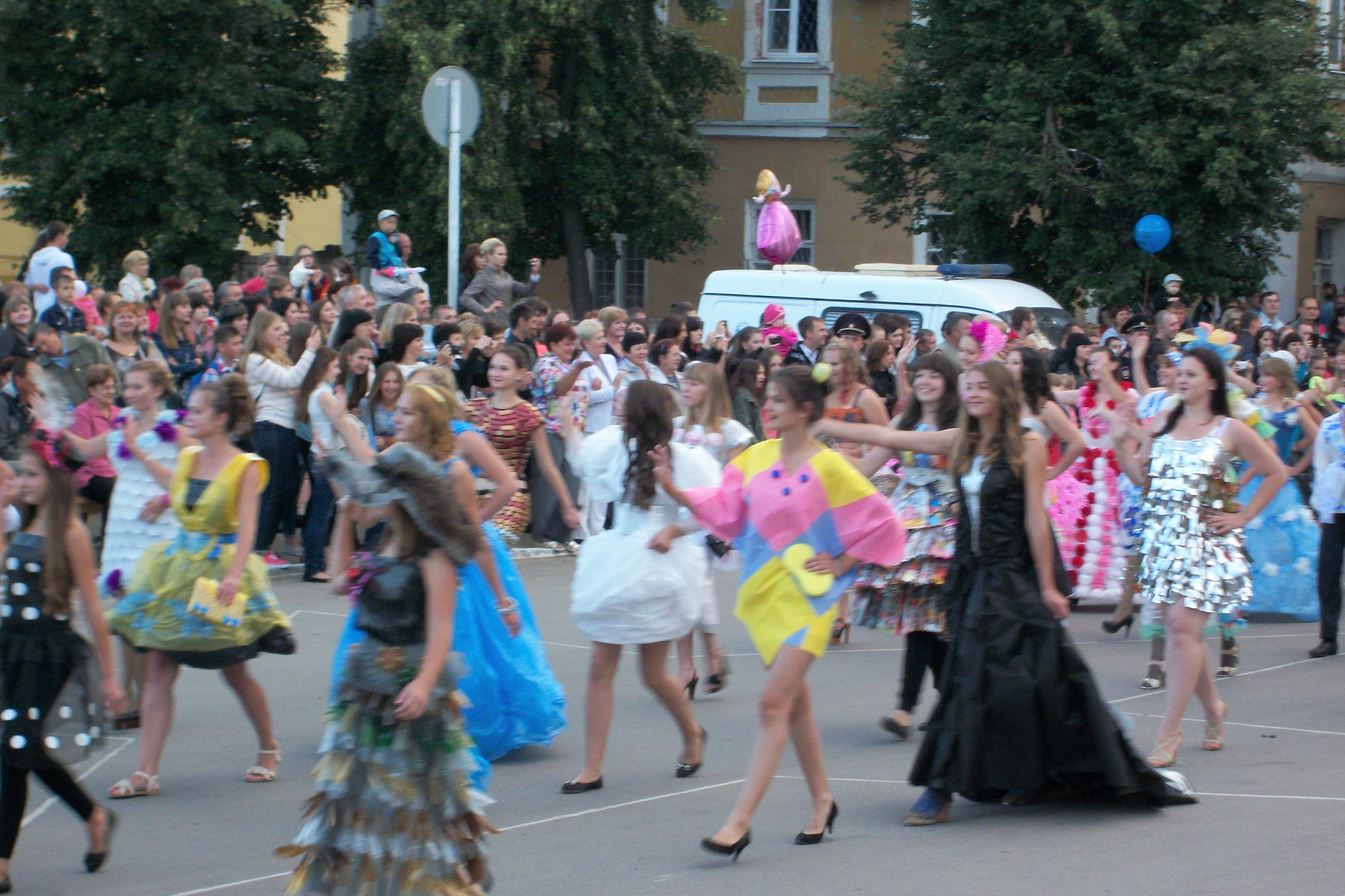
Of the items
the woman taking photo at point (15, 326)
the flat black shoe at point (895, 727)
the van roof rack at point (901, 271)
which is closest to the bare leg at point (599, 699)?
the flat black shoe at point (895, 727)

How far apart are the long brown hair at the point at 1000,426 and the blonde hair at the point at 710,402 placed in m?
2.10

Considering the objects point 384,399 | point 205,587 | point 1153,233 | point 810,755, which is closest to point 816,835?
point 810,755

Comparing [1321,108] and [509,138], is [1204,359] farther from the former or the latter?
[509,138]

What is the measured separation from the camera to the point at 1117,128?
2159 centimetres

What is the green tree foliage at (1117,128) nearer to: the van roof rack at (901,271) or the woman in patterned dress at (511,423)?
the van roof rack at (901,271)

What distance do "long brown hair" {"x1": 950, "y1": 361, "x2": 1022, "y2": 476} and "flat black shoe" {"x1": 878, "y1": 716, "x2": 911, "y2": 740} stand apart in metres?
1.63

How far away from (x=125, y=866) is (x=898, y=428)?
3826mm

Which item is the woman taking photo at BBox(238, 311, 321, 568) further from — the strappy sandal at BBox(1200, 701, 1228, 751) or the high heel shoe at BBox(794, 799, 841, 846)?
the strappy sandal at BBox(1200, 701, 1228, 751)

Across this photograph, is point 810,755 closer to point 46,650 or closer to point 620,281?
point 46,650

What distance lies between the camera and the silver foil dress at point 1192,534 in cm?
661

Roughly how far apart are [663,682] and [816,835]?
99 centimetres

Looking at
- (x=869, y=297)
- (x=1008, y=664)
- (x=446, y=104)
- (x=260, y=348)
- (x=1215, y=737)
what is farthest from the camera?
(x=869, y=297)

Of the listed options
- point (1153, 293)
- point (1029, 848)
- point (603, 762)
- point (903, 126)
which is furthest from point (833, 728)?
point (903, 126)

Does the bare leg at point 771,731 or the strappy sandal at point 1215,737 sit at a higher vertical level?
the bare leg at point 771,731
